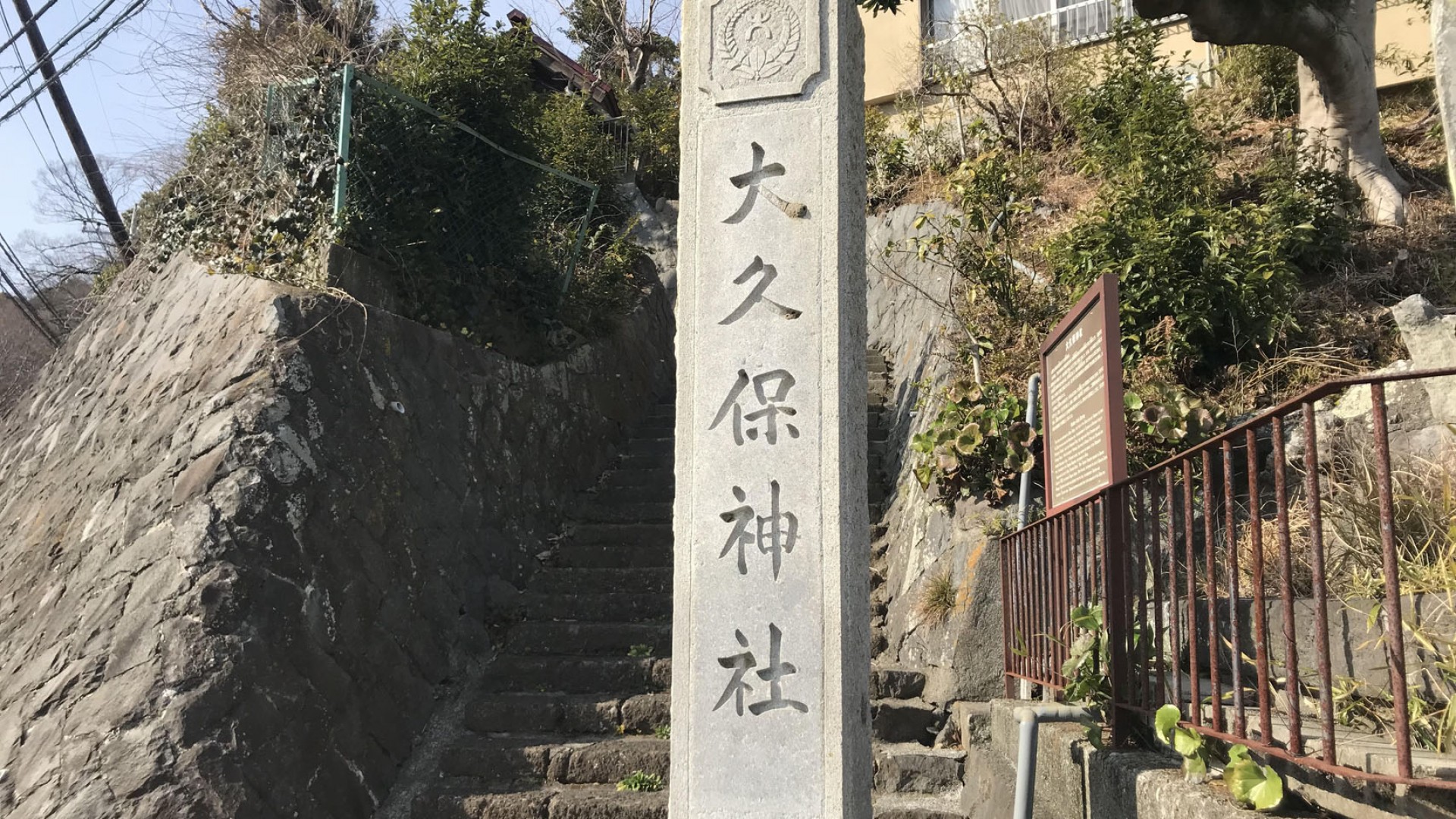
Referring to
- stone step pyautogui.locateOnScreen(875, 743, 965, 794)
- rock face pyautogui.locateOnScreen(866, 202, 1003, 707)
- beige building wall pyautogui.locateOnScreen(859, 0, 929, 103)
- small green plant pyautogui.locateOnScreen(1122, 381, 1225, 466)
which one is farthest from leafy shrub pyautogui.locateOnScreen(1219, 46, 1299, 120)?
stone step pyautogui.locateOnScreen(875, 743, 965, 794)

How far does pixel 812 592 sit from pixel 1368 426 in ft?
8.80

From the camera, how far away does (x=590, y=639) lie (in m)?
5.94

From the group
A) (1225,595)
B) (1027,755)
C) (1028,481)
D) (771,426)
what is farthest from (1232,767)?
(1028,481)

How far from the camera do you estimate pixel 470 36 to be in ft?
25.1

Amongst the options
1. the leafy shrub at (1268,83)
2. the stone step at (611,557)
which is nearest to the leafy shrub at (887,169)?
the leafy shrub at (1268,83)

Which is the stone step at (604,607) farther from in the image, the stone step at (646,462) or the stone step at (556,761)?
the stone step at (646,462)

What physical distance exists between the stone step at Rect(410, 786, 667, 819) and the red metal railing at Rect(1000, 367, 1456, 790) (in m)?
1.82

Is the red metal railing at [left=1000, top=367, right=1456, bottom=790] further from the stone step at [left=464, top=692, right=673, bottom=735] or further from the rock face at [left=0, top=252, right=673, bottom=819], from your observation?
the rock face at [left=0, top=252, right=673, bottom=819]

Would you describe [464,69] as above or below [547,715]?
above

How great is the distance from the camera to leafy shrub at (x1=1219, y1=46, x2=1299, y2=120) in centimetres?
889

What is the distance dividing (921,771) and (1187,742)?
8.06ft

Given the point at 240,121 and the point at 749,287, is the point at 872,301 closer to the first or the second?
the point at 240,121

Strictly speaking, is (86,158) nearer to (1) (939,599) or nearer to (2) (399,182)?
(2) (399,182)

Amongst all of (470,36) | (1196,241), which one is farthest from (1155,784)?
(470,36)
